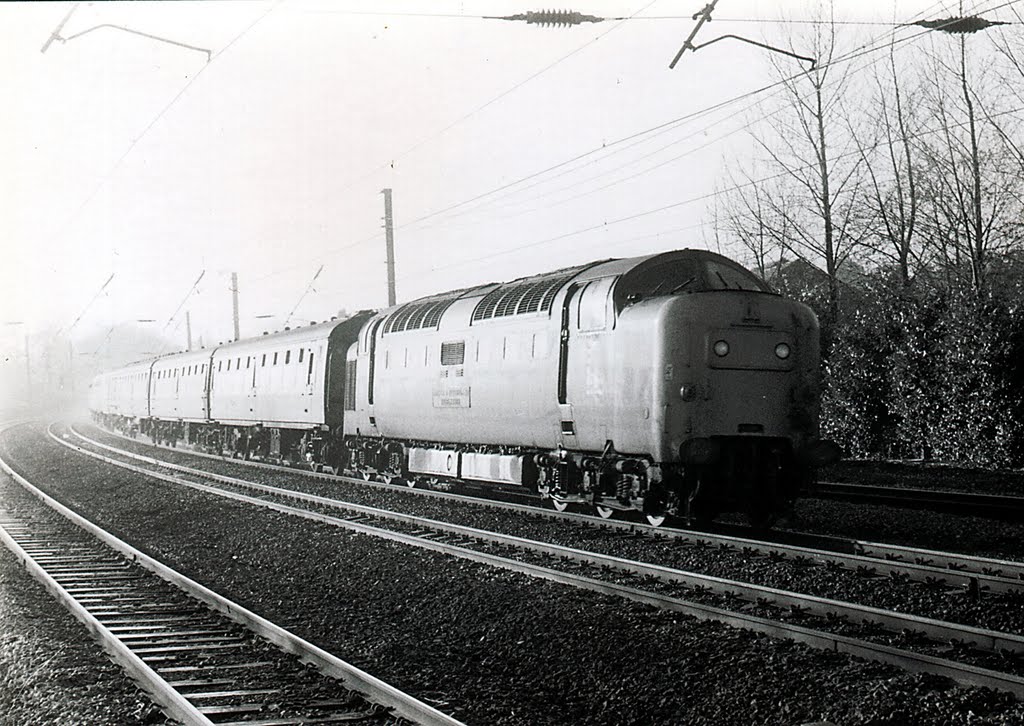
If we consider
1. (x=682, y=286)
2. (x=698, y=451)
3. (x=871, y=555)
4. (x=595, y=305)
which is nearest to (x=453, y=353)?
(x=595, y=305)

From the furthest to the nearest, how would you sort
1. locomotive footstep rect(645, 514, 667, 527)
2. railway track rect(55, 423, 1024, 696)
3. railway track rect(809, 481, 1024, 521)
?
railway track rect(809, 481, 1024, 521) < locomotive footstep rect(645, 514, 667, 527) < railway track rect(55, 423, 1024, 696)

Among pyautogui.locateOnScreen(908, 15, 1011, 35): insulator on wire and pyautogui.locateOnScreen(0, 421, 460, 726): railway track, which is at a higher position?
pyautogui.locateOnScreen(908, 15, 1011, 35): insulator on wire

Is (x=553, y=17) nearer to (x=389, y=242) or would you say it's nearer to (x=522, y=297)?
(x=522, y=297)

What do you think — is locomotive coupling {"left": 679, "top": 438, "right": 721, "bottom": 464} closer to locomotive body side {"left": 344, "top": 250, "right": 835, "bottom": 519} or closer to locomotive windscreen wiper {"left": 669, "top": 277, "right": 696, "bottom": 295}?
locomotive body side {"left": 344, "top": 250, "right": 835, "bottom": 519}

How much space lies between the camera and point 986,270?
85.5ft

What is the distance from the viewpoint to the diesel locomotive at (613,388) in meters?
11.1

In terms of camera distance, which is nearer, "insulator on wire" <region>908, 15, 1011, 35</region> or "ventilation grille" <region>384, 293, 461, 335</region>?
"insulator on wire" <region>908, 15, 1011, 35</region>

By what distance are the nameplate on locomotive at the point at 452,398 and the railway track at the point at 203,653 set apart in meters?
5.45

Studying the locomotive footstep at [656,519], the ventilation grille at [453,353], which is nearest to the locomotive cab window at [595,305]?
the locomotive footstep at [656,519]

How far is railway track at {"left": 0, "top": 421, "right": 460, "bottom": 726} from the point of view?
5895 millimetres

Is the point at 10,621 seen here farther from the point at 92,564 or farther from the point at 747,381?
the point at 747,381

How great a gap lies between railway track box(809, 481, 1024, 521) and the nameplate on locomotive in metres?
5.36

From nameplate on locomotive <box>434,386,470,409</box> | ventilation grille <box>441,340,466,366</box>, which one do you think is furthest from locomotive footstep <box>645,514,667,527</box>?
ventilation grille <box>441,340,466,366</box>

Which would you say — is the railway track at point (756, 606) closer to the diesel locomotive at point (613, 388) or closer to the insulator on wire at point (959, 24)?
the diesel locomotive at point (613, 388)
